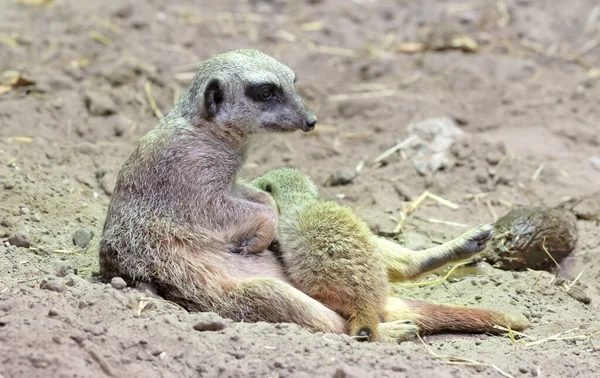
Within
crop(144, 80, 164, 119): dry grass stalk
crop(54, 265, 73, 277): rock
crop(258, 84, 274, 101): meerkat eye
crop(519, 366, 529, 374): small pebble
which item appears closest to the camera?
crop(519, 366, 529, 374): small pebble

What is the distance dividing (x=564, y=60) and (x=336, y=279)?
5533mm

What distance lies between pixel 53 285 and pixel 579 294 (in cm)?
311

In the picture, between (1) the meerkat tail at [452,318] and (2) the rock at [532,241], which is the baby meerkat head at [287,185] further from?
(2) the rock at [532,241]

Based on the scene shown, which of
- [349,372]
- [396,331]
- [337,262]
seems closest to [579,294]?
[396,331]

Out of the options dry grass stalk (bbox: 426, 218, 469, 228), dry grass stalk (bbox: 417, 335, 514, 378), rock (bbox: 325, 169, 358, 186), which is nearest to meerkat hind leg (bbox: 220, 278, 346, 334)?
dry grass stalk (bbox: 417, 335, 514, 378)

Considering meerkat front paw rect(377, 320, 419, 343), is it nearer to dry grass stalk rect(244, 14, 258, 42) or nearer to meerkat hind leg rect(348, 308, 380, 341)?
meerkat hind leg rect(348, 308, 380, 341)

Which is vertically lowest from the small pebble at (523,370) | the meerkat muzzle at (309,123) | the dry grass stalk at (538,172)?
the small pebble at (523,370)

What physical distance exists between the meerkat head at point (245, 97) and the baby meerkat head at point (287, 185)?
0.42 meters

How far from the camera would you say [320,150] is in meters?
6.98

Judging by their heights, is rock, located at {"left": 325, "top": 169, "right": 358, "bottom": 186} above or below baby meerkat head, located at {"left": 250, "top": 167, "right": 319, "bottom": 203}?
below

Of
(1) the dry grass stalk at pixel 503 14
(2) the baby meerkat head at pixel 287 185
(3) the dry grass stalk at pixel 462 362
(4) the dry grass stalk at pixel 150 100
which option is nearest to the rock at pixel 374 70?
(1) the dry grass stalk at pixel 503 14

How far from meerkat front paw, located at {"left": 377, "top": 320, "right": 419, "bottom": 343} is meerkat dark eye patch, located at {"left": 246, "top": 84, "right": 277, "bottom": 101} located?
1.45 m

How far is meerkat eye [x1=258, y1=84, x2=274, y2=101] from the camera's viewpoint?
447 centimetres

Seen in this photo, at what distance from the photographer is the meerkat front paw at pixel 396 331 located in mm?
4145
